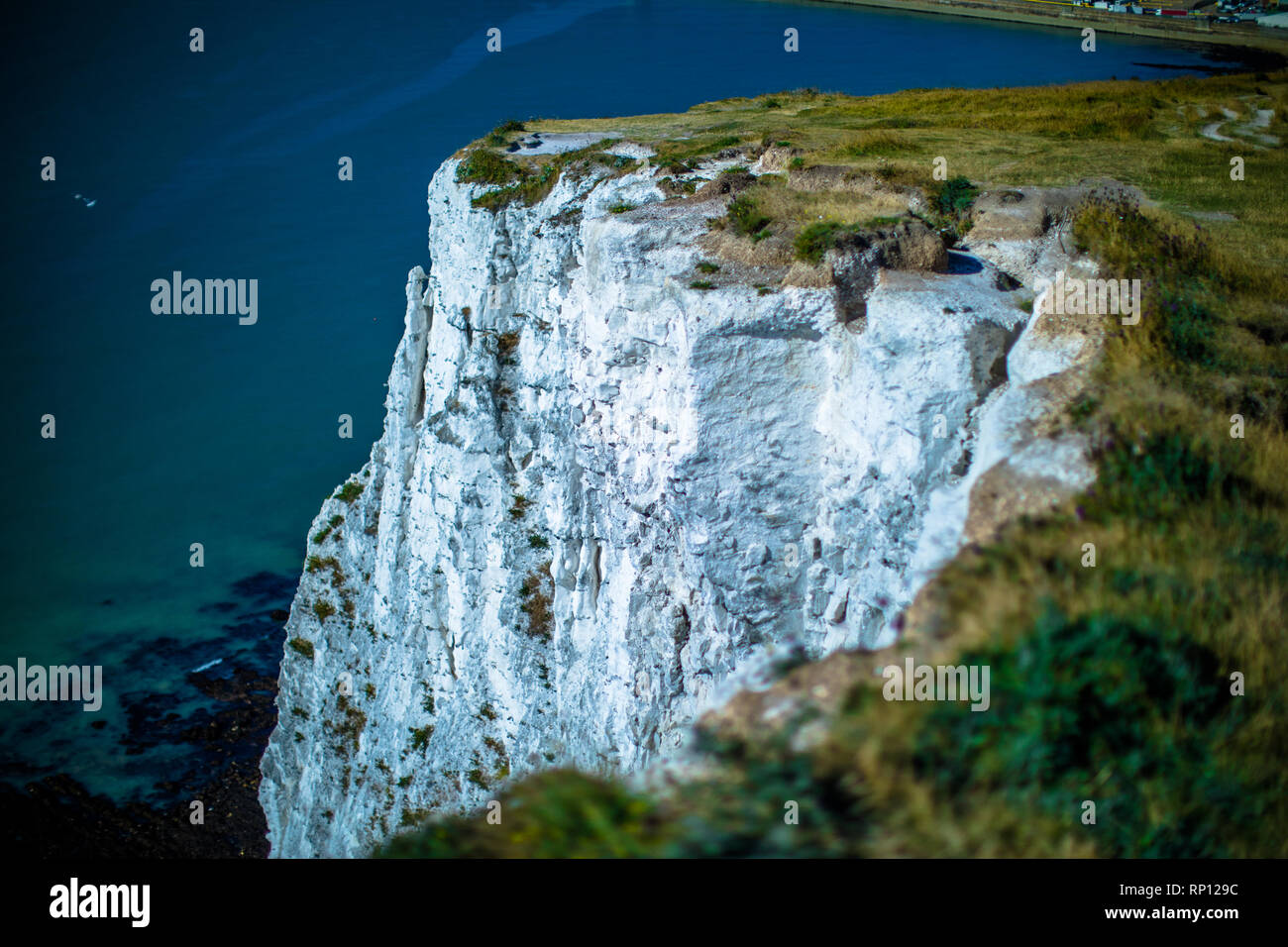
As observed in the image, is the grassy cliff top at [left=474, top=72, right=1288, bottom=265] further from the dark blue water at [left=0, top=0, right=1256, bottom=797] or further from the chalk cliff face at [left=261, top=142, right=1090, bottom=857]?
the dark blue water at [left=0, top=0, right=1256, bottom=797]

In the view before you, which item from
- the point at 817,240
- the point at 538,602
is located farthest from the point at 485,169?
the point at 817,240

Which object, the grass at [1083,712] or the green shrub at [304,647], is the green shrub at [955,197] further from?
the green shrub at [304,647]

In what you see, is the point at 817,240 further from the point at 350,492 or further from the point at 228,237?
the point at 228,237

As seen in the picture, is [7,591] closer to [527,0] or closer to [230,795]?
[230,795]

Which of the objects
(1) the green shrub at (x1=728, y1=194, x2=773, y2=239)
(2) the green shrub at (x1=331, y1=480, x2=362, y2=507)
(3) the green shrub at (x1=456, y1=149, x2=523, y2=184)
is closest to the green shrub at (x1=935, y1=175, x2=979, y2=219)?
(1) the green shrub at (x1=728, y1=194, x2=773, y2=239)

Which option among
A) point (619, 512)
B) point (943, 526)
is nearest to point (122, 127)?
point (619, 512)
